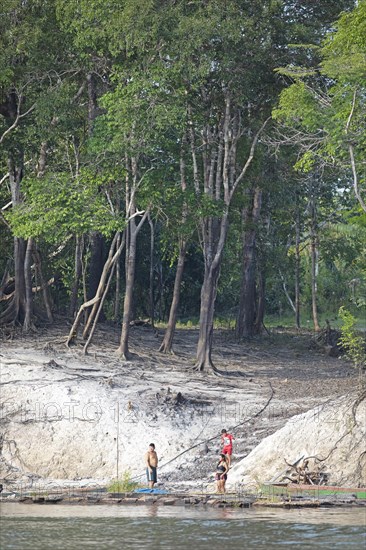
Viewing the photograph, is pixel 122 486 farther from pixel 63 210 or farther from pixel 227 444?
pixel 63 210

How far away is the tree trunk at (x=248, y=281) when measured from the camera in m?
50.5

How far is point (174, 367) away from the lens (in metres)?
40.2

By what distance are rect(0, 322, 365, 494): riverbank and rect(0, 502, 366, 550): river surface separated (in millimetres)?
2479

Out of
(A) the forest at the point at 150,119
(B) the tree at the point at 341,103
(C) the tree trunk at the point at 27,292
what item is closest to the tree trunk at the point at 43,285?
(A) the forest at the point at 150,119

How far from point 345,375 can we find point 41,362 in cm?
1040

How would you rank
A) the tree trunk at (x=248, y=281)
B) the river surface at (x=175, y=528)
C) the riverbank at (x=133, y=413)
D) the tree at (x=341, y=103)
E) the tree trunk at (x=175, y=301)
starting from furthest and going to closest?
the tree trunk at (x=248, y=281), the tree trunk at (x=175, y=301), the tree at (x=341, y=103), the riverbank at (x=133, y=413), the river surface at (x=175, y=528)

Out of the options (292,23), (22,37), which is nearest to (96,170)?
(22,37)

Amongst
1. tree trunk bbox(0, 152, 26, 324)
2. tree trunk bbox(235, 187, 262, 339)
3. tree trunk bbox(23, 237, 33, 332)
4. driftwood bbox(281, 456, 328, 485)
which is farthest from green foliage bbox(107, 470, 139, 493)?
tree trunk bbox(235, 187, 262, 339)

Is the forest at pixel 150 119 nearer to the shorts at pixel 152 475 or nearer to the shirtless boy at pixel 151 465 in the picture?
the shirtless boy at pixel 151 465

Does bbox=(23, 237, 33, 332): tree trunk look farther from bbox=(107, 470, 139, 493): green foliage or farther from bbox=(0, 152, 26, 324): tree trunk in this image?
bbox=(107, 470, 139, 493): green foliage

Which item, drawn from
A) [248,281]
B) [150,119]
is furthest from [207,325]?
[248,281]

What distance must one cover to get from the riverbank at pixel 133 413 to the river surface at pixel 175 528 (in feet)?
8.13

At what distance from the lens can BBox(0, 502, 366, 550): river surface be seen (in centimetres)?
2478

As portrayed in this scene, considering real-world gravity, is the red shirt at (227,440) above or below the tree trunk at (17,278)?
below
